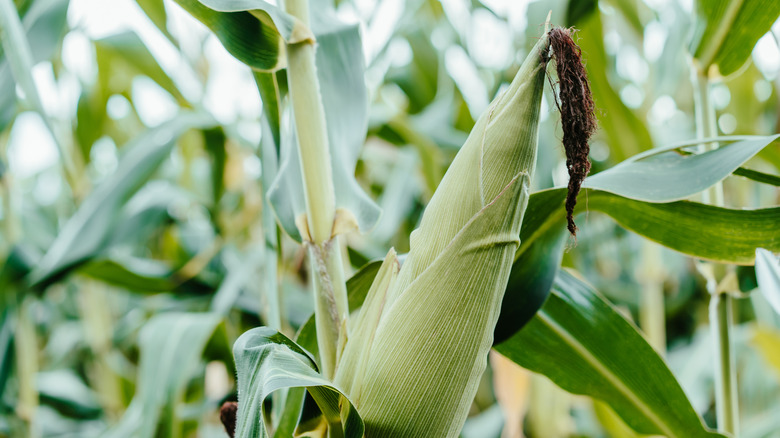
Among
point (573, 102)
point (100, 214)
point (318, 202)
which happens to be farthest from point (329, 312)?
point (100, 214)

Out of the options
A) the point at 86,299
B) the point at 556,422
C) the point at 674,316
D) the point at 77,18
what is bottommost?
the point at 674,316

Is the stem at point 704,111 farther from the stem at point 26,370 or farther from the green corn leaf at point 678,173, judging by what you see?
the stem at point 26,370

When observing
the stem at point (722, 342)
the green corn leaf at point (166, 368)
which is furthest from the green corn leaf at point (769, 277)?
the green corn leaf at point (166, 368)

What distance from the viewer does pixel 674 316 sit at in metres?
1.51

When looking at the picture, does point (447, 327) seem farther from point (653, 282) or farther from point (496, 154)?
point (653, 282)

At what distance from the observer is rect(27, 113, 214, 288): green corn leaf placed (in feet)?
2.42

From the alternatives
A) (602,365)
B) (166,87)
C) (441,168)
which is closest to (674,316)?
(441,168)

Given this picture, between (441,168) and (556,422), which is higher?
(441,168)

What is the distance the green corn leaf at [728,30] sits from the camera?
451 millimetres

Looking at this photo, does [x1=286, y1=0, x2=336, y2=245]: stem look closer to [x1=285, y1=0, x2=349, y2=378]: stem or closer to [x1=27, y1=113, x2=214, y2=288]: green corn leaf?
[x1=285, y1=0, x2=349, y2=378]: stem

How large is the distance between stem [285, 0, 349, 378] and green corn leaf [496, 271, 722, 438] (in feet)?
0.56

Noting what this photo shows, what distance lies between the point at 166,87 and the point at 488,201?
858mm

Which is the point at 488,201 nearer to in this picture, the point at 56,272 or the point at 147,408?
the point at 147,408

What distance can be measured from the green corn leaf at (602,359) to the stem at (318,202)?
17 cm
